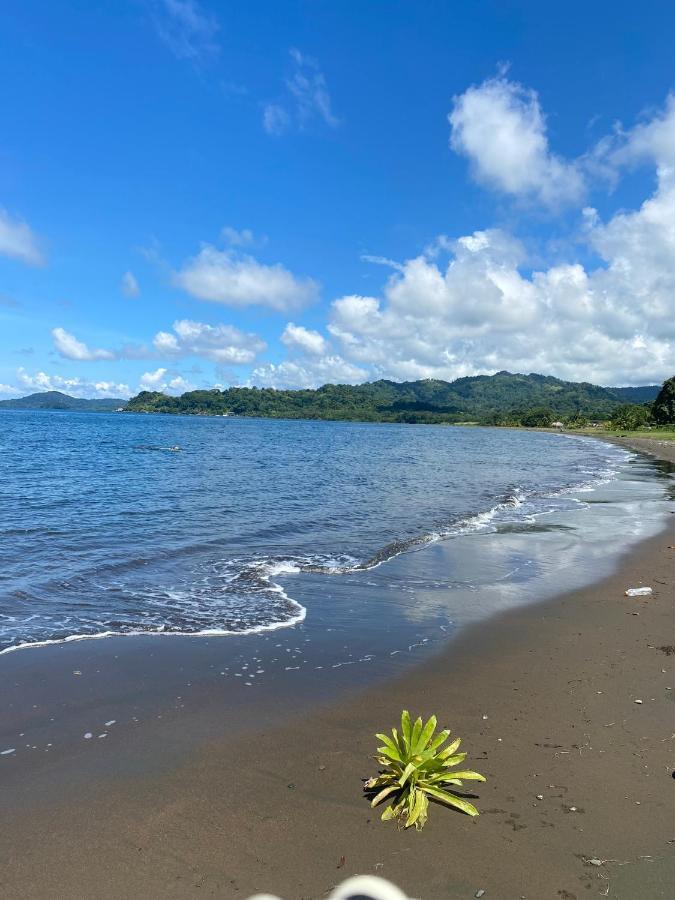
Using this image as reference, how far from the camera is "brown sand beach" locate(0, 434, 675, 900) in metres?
4.64

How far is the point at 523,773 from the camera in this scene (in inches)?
240

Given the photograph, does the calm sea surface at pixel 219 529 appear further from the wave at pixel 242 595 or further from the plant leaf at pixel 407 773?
the plant leaf at pixel 407 773

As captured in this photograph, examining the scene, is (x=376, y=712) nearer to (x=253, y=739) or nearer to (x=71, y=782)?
(x=253, y=739)

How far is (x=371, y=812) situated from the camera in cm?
547

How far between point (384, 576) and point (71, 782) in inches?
396

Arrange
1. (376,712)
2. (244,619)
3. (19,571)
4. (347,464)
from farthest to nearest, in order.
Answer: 1. (347,464)
2. (19,571)
3. (244,619)
4. (376,712)

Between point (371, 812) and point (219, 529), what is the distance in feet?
52.6

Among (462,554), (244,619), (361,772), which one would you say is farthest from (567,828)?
(462,554)

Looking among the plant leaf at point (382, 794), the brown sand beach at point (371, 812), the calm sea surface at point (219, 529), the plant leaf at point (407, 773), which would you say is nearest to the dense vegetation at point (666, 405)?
the calm sea surface at point (219, 529)

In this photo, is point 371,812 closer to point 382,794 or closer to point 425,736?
point 382,794

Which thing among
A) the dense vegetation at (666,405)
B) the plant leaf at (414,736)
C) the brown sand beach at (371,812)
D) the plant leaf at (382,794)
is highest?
the dense vegetation at (666,405)

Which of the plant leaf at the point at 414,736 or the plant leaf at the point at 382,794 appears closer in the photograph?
the plant leaf at the point at 382,794

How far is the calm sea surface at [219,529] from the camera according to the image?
12070 mm

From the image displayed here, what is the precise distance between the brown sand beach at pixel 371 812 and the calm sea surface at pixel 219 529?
4.41m
